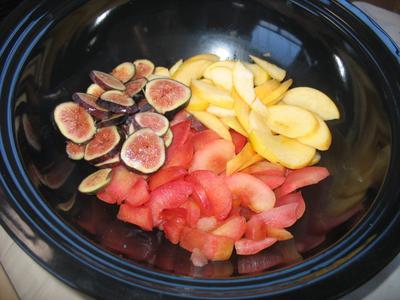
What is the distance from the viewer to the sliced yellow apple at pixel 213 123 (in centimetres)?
197

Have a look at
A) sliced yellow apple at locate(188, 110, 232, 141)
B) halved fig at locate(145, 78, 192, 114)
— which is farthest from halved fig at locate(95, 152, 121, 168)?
sliced yellow apple at locate(188, 110, 232, 141)

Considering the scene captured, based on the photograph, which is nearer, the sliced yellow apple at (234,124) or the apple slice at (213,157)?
the apple slice at (213,157)

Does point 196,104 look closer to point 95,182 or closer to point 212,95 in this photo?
point 212,95

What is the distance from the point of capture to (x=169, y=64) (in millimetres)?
2312

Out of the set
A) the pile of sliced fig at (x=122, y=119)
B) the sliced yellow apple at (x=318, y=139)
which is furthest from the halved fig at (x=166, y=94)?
the sliced yellow apple at (x=318, y=139)

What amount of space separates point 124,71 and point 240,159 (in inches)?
29.3

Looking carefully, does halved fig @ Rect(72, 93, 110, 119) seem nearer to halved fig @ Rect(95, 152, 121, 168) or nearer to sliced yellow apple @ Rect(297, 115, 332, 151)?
halved fig @ Rect(95, 152, 121, 168)

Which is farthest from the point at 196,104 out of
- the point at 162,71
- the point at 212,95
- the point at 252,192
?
the point at 252,192

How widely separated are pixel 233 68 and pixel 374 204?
91cm

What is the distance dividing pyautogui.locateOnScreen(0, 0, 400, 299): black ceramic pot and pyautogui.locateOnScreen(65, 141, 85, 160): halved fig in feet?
0.12

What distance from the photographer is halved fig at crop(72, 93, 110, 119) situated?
191 centimetres

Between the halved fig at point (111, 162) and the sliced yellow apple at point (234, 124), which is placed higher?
the sliced yellow apple at point (234, 124)

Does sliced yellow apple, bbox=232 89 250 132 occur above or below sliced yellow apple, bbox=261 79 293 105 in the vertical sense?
below

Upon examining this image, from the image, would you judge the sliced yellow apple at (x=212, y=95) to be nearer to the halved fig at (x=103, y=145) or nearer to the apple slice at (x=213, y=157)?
the apple slice at (x=213, y=157)
